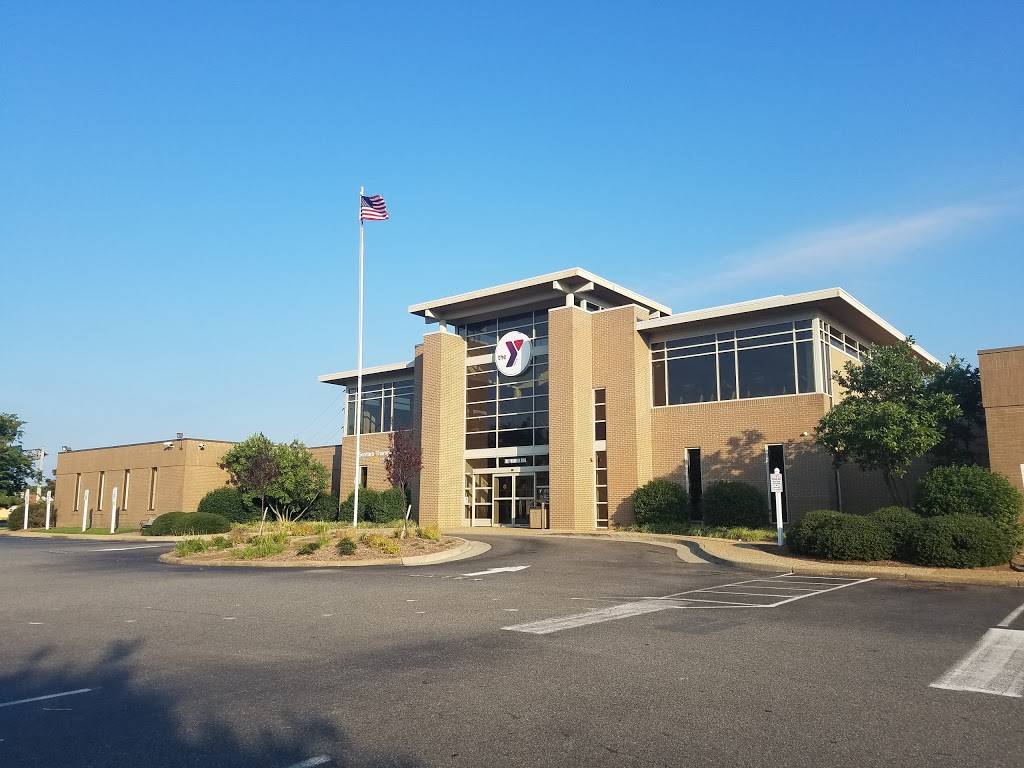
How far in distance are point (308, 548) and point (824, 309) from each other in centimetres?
2138

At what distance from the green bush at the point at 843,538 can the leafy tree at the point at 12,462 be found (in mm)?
67232

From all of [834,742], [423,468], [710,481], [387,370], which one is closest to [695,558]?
[710,481]

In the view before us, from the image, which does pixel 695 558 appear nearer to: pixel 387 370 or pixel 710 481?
pixel 710 481

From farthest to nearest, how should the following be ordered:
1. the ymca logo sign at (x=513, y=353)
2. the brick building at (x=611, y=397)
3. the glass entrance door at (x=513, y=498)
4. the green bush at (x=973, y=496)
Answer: the ymca logo sign at (x=513, y=353)
the glass entrance door at (x=513, y=498)
the brick building at (x=611, y=397)
the green bush at (x=973, y=496)

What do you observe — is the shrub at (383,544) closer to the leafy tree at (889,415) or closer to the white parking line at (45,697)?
the leafy tree at (889,415)

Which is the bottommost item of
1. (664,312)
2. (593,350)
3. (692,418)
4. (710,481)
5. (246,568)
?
(246,568)

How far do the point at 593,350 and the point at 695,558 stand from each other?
611 inches

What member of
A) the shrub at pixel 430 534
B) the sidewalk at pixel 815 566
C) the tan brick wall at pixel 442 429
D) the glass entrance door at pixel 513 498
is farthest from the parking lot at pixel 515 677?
the tan brick wall at pixel 442 429

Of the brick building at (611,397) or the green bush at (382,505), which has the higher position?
the brick building at (611,397)

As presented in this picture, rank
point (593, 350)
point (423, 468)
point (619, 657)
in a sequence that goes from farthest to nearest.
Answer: point (423, 468) < point (593, 350) < point (619, 657)

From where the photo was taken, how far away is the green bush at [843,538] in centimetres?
1839

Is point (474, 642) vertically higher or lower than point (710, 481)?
lower

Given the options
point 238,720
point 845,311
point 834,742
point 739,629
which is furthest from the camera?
point 845,311

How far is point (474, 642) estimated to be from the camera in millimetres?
9398
